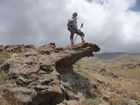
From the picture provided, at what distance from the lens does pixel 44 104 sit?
15578mm

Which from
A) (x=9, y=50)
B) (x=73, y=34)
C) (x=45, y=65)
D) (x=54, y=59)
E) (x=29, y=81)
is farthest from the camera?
(x=73, y=34)

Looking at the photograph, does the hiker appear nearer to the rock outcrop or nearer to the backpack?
the backpack

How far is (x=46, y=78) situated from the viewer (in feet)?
50.7

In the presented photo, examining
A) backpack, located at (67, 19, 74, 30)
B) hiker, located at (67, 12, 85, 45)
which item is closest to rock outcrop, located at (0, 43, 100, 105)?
hiker, located at (67, 12, 85, 45)

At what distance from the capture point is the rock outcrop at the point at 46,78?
14.5 meters

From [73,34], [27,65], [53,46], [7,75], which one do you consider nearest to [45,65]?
[27,65]

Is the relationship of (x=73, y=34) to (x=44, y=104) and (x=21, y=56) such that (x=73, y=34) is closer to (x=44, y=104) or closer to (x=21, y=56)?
(x=21, y=56)

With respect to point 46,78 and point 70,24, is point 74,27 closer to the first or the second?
point 70,24

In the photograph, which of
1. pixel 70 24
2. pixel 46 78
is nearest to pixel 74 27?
pixel 70 24

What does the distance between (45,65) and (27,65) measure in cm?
92

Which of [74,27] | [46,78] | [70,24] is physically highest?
[70,24]

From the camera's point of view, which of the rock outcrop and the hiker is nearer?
the rock outcrop

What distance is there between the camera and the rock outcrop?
1455 cm

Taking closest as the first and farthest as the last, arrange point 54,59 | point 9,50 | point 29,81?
1. point 29,81
2. point 54,59
3. point 9,50
